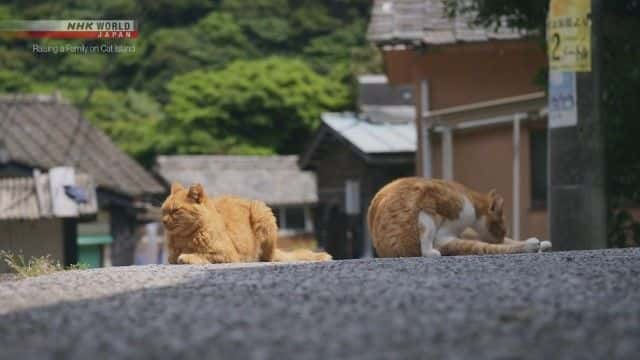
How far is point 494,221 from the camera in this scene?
973 cm

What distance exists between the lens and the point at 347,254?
2886 cm

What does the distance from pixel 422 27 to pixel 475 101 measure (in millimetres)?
1711

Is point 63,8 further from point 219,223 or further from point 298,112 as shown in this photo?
point 219,223

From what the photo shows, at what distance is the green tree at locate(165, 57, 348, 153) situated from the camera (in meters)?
41.9

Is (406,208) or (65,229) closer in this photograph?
(406,208)

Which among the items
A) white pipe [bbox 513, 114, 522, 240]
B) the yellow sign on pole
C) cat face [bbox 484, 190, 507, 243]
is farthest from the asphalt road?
white pipe [bbox 513, 114, 522, 240]

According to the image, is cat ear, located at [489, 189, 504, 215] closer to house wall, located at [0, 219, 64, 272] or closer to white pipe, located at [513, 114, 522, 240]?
white pipe, located at [513, 114, 522, 240]

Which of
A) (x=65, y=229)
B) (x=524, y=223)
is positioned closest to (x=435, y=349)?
(x=524, y=223)

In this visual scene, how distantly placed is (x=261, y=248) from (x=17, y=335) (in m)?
4.93

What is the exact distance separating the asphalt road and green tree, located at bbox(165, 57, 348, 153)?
3459 centimetres

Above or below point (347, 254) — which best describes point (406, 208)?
above

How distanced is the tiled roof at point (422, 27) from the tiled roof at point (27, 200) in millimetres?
5090

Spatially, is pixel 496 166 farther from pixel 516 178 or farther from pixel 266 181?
pixel 266 181

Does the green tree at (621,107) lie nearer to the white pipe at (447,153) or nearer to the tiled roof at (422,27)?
the tiled roof at (422,27)
